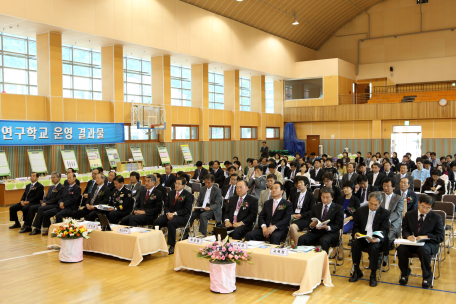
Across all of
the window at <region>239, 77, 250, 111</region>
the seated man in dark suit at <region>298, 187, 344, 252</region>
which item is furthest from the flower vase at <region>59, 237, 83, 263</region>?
the window at <region>239, 77, 250, 111</region>

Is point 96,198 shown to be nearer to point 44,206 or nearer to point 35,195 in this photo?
point 44,206

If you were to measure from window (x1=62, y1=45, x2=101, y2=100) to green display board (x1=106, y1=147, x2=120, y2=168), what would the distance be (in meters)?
2.90

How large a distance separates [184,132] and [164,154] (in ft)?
6.89

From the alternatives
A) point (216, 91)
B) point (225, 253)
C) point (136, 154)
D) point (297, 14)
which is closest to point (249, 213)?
point (225, 253)

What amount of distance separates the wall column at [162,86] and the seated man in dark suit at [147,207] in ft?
31.3

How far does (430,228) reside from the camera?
5.98m

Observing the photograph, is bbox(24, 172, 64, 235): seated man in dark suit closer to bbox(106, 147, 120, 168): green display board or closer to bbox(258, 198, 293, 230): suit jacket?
bbox(258, 198, 293, 230): suit jacket


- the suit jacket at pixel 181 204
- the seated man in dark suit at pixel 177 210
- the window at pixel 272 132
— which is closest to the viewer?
the seated man in dark suit at pixel 177 210

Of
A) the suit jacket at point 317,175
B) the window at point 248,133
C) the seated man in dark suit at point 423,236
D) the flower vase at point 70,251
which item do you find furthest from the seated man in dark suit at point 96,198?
the window at point 248,133

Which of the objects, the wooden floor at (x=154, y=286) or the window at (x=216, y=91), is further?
the window at (x=216, y=91)

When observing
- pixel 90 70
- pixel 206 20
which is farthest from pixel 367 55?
pixel 90 70

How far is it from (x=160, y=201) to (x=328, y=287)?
13.3ft

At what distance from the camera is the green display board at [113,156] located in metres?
15.6

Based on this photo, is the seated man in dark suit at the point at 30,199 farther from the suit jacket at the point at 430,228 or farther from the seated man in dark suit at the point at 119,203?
the suit jacket at the point at 430,228
